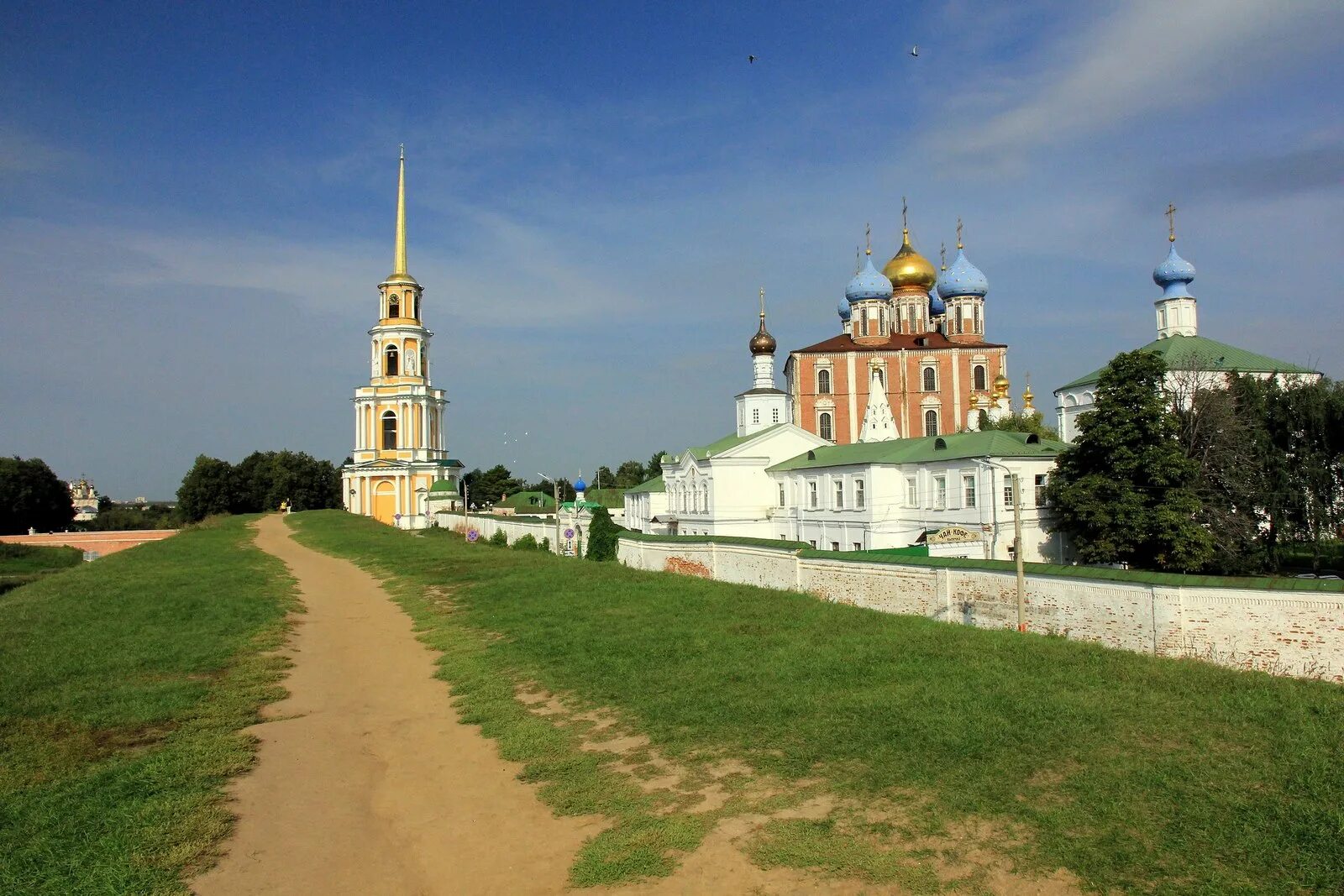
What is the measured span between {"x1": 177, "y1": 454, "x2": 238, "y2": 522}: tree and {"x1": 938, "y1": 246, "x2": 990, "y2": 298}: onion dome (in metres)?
56.0

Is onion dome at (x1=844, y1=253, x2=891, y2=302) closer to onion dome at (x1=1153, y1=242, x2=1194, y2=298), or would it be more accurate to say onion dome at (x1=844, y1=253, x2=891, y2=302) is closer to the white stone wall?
onion dome at (x1=1153, y1=242, x2=1194, y2=298)

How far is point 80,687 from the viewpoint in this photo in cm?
1117

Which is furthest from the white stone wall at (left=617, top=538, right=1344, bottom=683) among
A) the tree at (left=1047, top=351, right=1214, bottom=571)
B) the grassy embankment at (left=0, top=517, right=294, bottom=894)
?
the grassy embankment at (left=0, top=517, right=294, bottom=894)

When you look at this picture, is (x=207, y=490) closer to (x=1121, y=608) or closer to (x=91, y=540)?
(x=91, y=540)

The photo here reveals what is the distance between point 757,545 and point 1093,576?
9.18m

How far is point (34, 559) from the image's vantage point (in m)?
48.0

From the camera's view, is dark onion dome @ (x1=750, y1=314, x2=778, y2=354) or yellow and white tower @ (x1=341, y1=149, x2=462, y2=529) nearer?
dark onion dome @ (x1=750, y1=314, x2=778, y2=354)

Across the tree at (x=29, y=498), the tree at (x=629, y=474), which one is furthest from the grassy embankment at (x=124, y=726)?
the tree at (x=629, y=474)

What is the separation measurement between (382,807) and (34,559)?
50.7m

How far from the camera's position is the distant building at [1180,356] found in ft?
115

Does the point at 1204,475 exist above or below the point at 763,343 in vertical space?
below

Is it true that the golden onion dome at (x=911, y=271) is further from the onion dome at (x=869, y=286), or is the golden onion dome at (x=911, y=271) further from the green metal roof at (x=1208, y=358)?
the green metal roof at (x=1208, y=358)

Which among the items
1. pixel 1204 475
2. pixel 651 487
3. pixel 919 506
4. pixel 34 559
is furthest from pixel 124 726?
pixel 34 559

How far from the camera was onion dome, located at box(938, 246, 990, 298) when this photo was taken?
54750 mm
